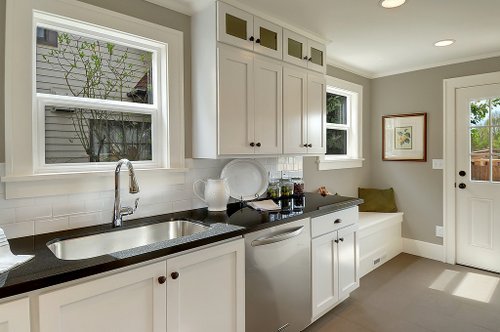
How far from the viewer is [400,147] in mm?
4055

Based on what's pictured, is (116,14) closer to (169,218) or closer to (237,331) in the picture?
(169,218)

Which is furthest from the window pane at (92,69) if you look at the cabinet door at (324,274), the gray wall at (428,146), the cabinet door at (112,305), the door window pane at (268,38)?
the gray wall at (428,146)

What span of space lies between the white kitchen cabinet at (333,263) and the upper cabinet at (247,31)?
4.38 ft

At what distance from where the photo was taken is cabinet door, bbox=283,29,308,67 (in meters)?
2.53

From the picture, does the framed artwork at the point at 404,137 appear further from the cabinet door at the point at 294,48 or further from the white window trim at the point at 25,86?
the white window trim at the point at 25,86

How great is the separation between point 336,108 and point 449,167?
4.80ft

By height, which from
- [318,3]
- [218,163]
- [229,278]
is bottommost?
[229,278]

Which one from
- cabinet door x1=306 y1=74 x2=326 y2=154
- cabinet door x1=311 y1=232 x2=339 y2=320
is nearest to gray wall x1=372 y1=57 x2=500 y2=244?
cabinet door x1=306 y1=74 x2=326 y2=154

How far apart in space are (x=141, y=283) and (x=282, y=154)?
4.96ft

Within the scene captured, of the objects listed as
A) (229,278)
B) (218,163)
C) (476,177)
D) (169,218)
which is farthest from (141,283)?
(476,177)

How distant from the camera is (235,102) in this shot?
2189 millimetres

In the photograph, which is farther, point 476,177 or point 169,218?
point 476,177

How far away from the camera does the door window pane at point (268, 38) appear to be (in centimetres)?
236

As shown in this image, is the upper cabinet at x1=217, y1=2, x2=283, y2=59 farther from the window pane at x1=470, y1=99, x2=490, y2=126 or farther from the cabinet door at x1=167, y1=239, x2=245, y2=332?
the window pane at x1=470, y1=99, x2=490, y2=126
